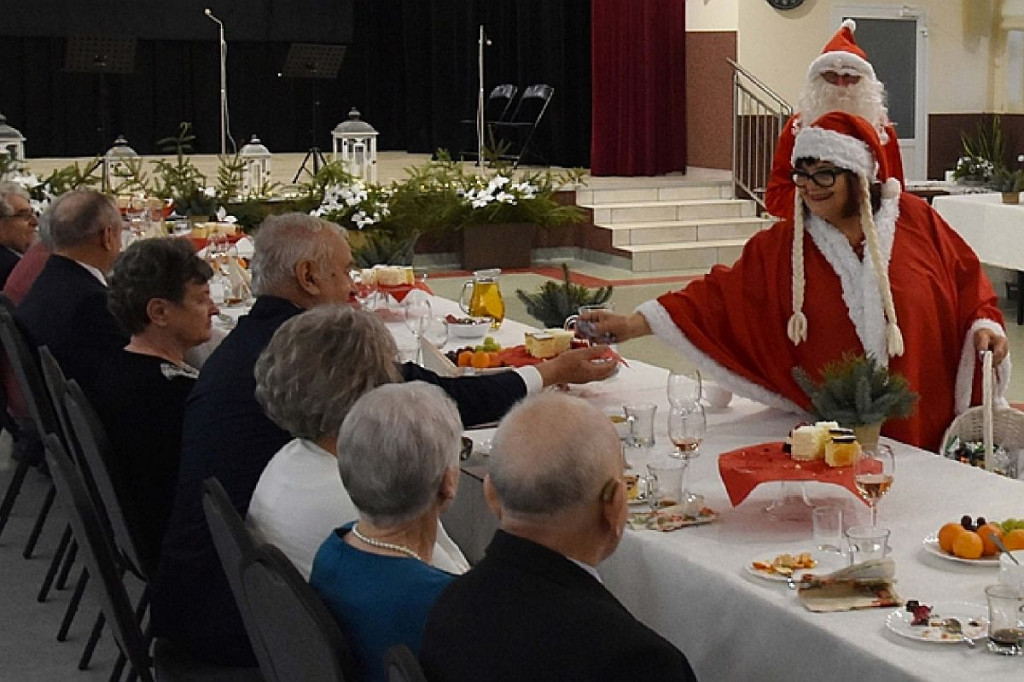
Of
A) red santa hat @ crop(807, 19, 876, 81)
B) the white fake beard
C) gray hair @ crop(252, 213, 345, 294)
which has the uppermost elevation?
red santa hat @ crop(807, 19, 876, 81)

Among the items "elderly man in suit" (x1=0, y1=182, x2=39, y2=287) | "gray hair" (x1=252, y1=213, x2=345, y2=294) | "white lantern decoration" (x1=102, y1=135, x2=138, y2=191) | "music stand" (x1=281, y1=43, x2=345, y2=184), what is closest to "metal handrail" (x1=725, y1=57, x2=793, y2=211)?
A: "music stand" (x1=281, y1=43, x2=345, y2=184)

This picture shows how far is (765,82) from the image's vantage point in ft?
45.9

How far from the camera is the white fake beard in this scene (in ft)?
12.0

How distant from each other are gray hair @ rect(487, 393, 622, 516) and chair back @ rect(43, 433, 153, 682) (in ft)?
4.12

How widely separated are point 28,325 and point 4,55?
43.9 feet

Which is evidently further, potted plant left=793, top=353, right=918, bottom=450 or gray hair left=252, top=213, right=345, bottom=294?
gray hair left=252, top=213, right=345, bottom=294

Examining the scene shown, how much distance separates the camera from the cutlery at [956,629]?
208 cm

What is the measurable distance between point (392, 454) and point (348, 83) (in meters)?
17.6

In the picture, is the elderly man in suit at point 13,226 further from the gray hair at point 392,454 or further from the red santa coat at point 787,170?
the gray hair at point 392,454

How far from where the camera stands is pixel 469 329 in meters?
4.50

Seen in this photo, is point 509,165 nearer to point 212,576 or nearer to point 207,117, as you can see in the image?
point 207,117

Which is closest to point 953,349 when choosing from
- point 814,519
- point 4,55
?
point 814,519

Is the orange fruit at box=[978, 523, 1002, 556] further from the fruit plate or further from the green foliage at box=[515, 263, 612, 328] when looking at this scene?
the green foliage at box=[515, 263, 612, 328]

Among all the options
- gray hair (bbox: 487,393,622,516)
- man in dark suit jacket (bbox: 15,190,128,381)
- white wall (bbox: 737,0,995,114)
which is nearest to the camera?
gray hair (bbox: 487,393,622,516)
